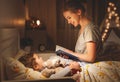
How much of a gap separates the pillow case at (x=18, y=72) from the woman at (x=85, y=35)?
1.17 ft

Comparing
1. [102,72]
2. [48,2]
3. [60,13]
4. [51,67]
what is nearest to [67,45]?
[60,13]

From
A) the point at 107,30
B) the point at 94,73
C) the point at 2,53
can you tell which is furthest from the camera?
the point at 107,30

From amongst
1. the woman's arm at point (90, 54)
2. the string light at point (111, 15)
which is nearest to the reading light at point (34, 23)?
the string light at point (111, 15)

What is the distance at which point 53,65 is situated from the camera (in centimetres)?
188

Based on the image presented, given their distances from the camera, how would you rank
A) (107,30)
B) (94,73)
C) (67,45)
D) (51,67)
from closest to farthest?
(94,73) → (51,67) → (107,30) → (67,45)

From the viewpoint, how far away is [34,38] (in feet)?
9.66

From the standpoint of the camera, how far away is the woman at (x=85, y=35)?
5.57 feet

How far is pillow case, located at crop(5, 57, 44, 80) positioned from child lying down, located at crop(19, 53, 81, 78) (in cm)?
8

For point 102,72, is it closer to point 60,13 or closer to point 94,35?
point 94,35

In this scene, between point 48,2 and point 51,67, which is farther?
point 48,2

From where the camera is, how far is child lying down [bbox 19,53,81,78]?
1.62 meters

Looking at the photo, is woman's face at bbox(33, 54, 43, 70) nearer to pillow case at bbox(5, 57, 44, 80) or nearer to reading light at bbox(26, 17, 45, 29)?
pillow case at bbox(5, 57, 44, 80)

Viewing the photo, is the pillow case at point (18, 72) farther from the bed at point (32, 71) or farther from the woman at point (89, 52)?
the woman at point (89, 52)

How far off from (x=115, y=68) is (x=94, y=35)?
1.01ft
